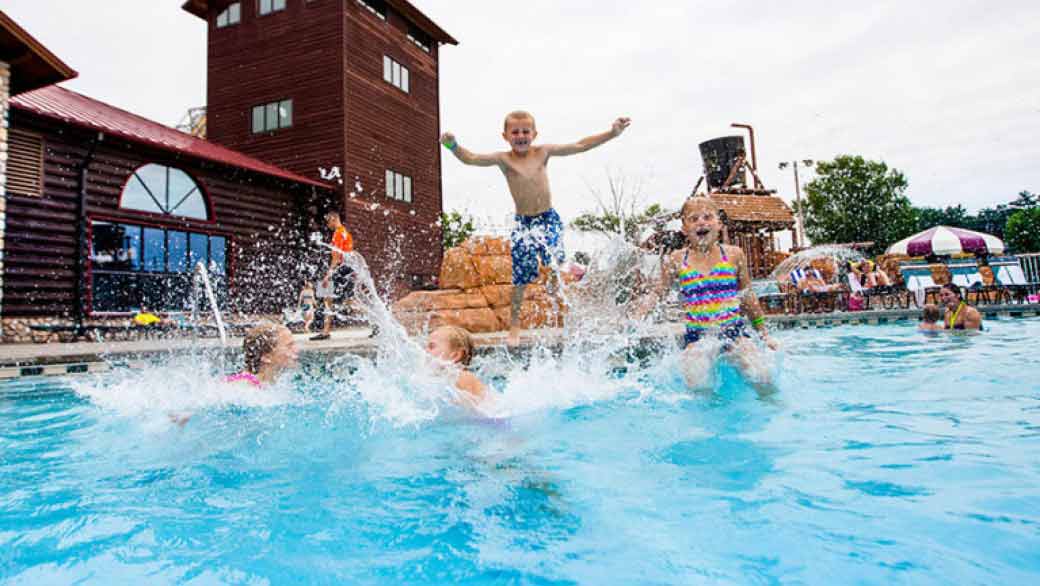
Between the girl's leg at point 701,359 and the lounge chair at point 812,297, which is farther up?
the lounge chair at point 812,297

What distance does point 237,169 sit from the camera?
15438 mm

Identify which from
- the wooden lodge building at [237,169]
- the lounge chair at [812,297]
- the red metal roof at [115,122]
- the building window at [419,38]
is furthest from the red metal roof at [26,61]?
the lounge chair at [812,297]

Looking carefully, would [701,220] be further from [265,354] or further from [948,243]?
[948,243]

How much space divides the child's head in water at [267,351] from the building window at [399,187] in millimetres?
17166

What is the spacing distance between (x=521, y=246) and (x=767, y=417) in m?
3.01

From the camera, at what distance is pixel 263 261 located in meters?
16.8

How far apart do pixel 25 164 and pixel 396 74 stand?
12.3 meters

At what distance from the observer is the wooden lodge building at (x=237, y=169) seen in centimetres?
1132

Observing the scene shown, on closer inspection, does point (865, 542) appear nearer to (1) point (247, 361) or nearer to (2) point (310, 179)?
(1) point (247, 361)

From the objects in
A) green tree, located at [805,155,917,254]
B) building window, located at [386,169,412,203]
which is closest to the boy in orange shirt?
building window, located at [386,169,412,203]

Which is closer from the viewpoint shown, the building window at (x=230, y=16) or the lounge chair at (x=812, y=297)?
the lounge chair at (x=812, y=297)

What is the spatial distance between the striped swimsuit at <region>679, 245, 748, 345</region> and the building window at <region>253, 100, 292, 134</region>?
17.9m

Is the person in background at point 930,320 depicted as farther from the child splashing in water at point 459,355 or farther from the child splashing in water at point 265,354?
the child splashing in water at point 265,354

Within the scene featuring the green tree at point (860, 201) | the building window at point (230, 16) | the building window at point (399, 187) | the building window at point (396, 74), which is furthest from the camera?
the green tree at point (860, 201)
